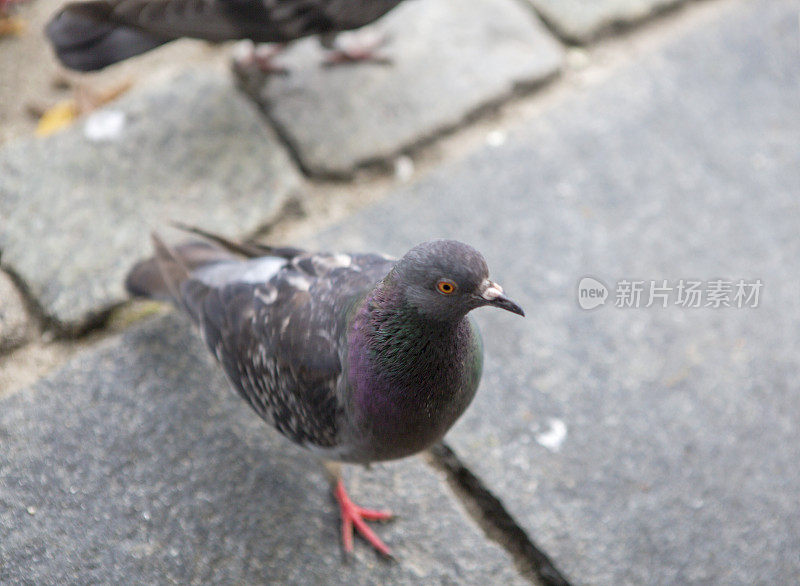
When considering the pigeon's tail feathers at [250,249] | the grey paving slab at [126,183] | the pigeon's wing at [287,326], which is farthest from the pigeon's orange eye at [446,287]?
the grey paving slab at [126,183]

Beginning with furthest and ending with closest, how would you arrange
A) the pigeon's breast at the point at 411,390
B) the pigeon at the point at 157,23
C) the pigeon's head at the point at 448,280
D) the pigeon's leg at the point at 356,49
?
1. the pigeon's leg at the point at 356,49
2. the pigeon at the point at 157,23
3. the pigeon's breast at the point at 411,390
4. the pigeon's head at the point at 448,280

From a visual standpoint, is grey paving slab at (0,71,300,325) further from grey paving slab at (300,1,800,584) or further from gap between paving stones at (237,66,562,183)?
grey paving slab at (300,1,800,584)

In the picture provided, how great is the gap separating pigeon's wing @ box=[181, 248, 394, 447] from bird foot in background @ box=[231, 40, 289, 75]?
3.63 feet

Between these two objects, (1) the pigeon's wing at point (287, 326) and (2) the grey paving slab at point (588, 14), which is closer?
(1) the pigeon's wing at point (287, 326)

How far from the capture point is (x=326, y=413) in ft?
6.32

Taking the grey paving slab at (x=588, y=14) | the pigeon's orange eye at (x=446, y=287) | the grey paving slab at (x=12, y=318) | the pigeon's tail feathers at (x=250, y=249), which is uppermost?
the pigeon's orange eye at (x=446, y=287)

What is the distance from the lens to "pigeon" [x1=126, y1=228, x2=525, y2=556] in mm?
1690

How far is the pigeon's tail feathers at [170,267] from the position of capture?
7.47 ft

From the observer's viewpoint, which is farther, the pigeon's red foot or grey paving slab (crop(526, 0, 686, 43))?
grey paving slab (crop(526, 0, 686, 43))

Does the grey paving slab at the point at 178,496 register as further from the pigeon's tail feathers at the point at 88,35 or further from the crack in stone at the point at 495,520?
the pigeon's tail feathers at the point at 88,35

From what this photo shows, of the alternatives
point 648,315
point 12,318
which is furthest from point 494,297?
point 12,318

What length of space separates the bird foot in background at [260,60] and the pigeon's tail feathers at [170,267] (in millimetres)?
977

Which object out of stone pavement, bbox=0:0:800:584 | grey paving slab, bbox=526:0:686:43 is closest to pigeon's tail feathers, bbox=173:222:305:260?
stone pavement, bbox=0:0:800:584

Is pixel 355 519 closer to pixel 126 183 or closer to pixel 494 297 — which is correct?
pixel 494 297
